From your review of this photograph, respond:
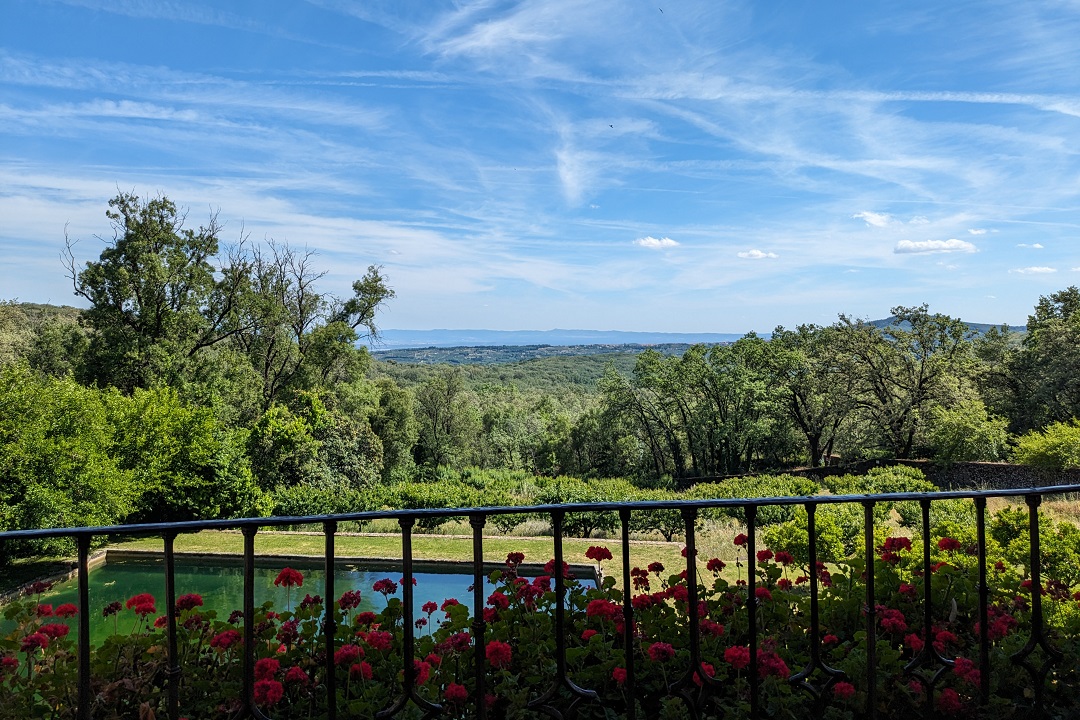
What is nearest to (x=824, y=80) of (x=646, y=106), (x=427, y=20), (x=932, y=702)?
(x=646, y=106)

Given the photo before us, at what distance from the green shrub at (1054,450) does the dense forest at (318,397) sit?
0.19ft

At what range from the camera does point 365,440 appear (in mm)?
23391

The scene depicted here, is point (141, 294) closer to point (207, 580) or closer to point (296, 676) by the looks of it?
point (207, 580)

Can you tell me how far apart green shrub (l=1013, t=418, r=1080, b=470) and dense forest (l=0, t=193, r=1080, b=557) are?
58 millimetres

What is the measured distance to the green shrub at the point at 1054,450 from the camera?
14.3 meters

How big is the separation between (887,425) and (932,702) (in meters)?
25.1

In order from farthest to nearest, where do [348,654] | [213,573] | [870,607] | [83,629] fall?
[213,573] < [348,654] < [870,607] < [83,629]

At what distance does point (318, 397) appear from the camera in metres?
20.0

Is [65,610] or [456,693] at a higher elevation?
[65,610]

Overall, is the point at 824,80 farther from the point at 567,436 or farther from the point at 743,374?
the point at 567,436

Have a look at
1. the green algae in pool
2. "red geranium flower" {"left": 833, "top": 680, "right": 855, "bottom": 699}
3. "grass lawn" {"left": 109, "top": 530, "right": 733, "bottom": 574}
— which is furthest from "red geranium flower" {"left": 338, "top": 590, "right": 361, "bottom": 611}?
"grass lawn" {"left": 109, "top": 530, "right": 733, "bottom": 574}

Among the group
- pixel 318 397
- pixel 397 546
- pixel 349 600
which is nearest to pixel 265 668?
pixel 349 600

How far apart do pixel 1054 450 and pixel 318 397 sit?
19.5 meters

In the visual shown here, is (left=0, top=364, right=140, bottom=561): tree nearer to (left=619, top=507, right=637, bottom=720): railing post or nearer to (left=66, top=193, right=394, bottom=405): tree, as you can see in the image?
(left=66, top=193, right=394, bottom=405): tree
